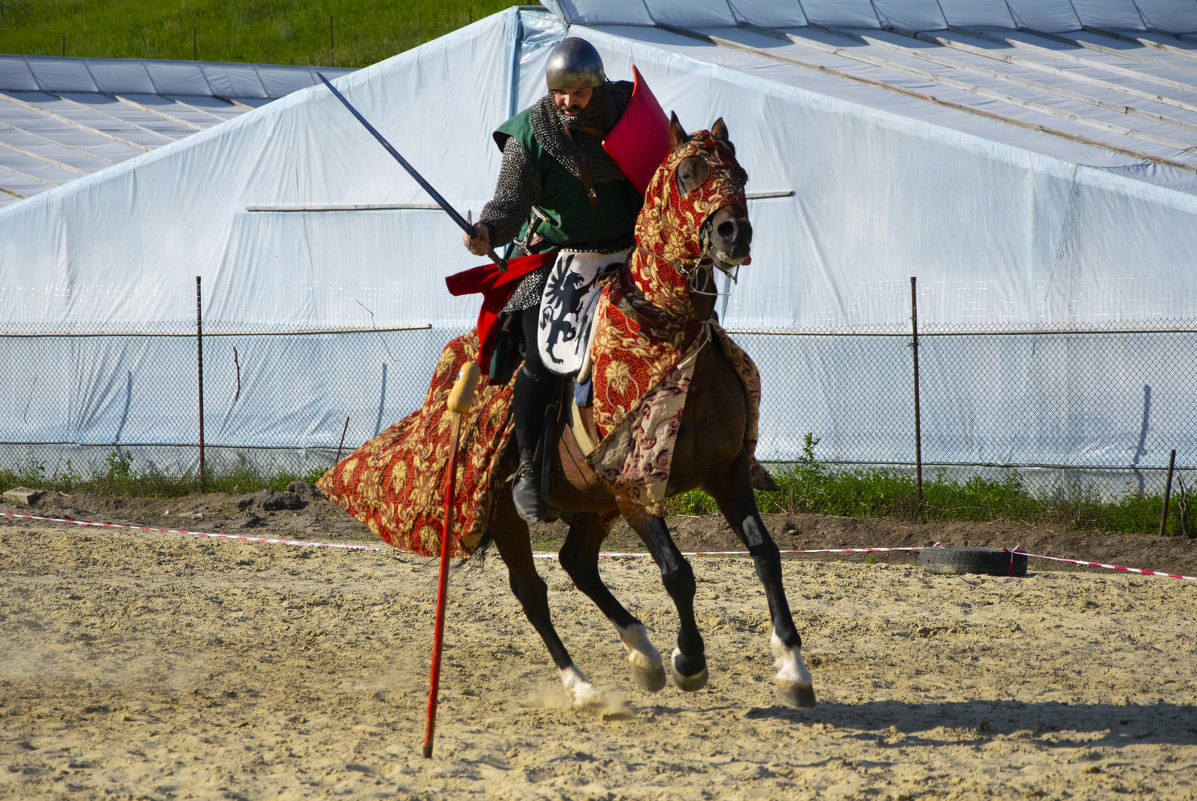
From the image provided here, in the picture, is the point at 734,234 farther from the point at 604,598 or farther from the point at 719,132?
the point at 604,598

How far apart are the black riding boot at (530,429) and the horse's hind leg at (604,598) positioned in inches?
22.6

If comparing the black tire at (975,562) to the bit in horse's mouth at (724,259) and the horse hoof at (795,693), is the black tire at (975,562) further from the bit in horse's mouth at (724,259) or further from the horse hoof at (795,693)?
the bit in horse's mouth at (724,259)

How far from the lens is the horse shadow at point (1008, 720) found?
4582mm

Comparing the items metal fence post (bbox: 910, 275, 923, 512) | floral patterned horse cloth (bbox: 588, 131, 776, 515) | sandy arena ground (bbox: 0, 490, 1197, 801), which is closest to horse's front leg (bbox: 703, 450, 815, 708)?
floral patterned horse cloth (bbox: 588, 131, 776, 515)

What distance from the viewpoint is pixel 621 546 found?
10.0 metres

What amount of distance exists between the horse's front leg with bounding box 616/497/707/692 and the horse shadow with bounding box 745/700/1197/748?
49cm

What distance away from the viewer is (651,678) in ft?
16.9

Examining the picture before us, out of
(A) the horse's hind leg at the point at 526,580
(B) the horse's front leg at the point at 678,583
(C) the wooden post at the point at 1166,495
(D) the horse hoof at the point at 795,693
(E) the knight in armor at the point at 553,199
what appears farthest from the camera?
(C) the wooden post at the point at 1166,495

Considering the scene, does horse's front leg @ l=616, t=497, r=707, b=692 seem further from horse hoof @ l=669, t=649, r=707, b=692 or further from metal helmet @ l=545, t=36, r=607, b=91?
metal helmet @ l=545, t=36, r=607, b=91

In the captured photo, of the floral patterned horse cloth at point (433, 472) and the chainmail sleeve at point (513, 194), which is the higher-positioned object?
the chainmail sleeve at point (513, 194)

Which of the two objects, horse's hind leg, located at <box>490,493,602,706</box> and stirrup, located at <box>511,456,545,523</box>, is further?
horse's hind leg, located at <box>490,493,602,706</box>

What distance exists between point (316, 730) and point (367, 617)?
236 cm

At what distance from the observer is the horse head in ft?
13.1

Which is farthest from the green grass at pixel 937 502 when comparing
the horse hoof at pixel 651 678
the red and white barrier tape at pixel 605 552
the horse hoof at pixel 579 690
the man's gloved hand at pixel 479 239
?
the man's gloved hand at pixel 479 239
